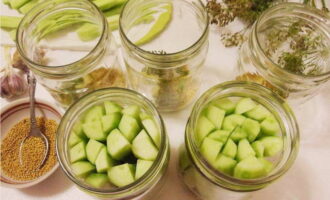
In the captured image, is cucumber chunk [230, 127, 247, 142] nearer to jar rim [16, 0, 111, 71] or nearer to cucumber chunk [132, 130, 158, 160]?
cucumber chunk [132, 130, 158, 160]

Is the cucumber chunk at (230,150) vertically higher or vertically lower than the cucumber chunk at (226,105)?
lower

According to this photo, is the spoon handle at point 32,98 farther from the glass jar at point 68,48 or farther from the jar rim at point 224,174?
the jar rim at point 224,174

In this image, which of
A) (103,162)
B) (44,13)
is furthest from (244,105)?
(44,13)

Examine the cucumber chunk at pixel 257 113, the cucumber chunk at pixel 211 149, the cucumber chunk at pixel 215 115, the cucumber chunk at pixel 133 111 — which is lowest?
the cucumber chunk at pixel 133 111

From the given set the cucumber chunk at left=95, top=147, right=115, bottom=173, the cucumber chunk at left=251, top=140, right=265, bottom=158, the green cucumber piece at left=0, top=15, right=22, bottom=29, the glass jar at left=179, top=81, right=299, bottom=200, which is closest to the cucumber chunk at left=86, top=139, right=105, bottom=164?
the cucumber chunk at left=95, top=147, right=115, bottom=173

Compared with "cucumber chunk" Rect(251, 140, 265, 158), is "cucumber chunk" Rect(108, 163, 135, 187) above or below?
below

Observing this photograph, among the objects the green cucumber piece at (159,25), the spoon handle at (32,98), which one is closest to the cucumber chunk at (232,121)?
the green cucumber piece at (159,25)
